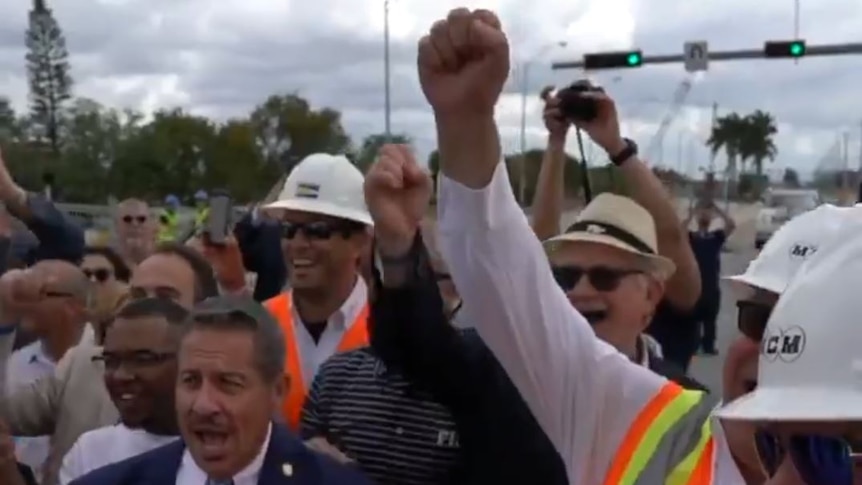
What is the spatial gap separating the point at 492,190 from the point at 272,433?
1308mm

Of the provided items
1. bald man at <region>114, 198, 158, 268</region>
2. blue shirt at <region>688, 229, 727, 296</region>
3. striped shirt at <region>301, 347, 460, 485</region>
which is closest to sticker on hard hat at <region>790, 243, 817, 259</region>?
striped shirt at <region>301, 347, 460, 485</region>

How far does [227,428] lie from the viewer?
362 centimetres

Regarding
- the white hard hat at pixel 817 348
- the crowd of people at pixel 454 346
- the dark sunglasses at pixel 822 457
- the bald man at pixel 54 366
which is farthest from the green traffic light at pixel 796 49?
the dark sunglasses at pixel 822 457

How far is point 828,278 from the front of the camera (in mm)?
1771

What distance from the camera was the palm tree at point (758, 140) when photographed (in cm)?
7900

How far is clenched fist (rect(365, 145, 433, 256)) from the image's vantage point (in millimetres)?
3252

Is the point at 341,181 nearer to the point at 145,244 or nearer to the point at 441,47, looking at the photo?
the point at 441,47

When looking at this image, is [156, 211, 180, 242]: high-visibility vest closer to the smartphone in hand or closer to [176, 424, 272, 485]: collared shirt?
the smartphone in hand

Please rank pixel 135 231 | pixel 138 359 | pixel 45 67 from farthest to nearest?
pixel 45 67, pixel 135 231, pixel 138 359

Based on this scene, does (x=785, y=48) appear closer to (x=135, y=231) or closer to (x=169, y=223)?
(x=169, y=223)

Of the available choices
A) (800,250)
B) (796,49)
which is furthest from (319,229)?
(796,49)

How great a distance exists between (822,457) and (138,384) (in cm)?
281

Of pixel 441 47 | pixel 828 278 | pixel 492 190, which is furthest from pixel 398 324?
pixel 828 278

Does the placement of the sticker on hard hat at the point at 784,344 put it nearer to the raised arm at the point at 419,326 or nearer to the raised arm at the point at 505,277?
the raised arm at the point at 505,277
